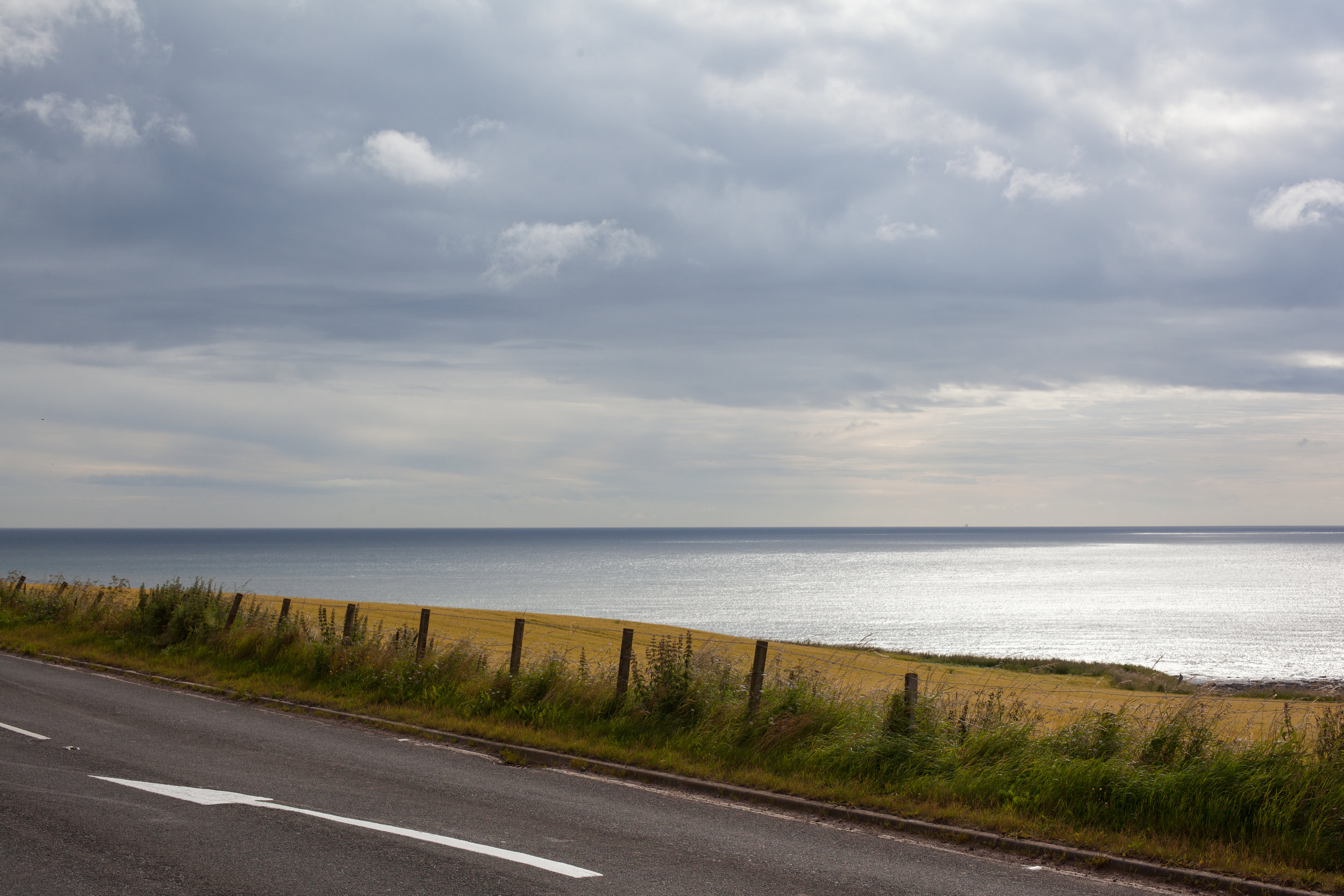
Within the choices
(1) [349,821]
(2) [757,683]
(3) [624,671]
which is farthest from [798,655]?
(1) [349,821]

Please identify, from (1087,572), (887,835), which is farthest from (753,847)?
(1087,572)

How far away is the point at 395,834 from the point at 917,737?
19.0ft

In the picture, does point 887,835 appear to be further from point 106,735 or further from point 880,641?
point 880,641

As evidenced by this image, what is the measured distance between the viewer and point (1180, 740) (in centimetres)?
912

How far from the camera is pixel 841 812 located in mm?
8898

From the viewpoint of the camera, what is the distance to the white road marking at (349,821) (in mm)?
6945

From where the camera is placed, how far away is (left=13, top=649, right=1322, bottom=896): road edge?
23.7 feet

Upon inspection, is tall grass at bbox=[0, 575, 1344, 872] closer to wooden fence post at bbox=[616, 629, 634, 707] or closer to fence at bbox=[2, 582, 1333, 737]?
wooden fence post at bbox=[616, 629, 634, 707]

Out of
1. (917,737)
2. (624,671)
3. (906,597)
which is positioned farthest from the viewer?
(906,597)

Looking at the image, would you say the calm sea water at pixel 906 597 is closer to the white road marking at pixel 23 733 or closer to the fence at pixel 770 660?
the fence at pixel 770 660

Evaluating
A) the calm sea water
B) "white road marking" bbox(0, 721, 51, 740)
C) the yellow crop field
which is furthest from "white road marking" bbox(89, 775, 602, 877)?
the calm sea water

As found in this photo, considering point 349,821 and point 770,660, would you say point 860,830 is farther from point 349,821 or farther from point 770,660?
point 770,660

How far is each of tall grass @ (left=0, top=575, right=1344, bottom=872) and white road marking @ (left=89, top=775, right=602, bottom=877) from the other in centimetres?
375

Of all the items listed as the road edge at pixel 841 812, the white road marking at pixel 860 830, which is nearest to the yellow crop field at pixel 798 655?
the road edge at pixel 841 812
